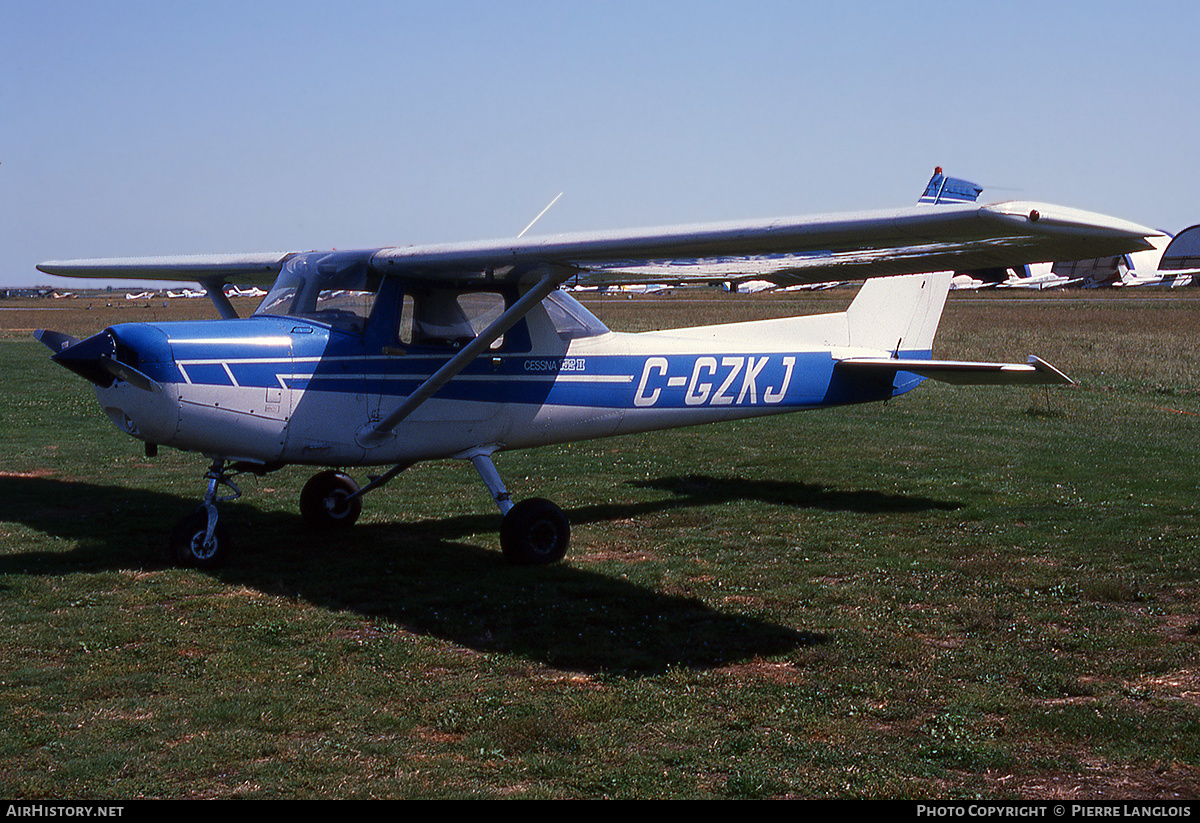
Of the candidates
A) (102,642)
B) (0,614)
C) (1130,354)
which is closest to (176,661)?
(102,642)

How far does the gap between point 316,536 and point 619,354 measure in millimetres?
3304

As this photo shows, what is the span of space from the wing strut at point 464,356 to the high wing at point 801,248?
0.10 metres

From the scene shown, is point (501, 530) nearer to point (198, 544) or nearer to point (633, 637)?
point (633, 637)

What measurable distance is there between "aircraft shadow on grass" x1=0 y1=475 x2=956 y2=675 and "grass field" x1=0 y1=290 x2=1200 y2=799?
0.14 feet

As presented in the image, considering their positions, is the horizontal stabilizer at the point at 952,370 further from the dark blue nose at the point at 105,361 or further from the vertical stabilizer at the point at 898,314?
the dark blue nose at the point at 105,361

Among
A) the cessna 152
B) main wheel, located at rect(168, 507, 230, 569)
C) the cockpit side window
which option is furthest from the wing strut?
main wheel, located at rect(168, 507, 230, 569)

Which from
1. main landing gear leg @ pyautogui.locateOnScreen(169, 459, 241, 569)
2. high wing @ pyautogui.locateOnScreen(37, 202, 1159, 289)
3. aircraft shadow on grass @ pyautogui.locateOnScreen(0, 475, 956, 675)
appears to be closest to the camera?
high wing @ pyautogui.locateOnScreen(37, 202, 1159, 289)

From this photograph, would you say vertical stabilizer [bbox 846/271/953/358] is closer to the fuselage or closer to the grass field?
the fuselage

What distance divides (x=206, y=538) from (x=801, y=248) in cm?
523

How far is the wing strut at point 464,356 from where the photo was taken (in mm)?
7746

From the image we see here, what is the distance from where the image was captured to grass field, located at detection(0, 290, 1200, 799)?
4.59 metres

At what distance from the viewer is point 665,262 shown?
24.8 feet

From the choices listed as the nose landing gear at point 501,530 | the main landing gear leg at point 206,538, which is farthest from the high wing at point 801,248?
the main landing gear leg at point 206,538

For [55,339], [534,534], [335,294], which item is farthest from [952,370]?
[55,339]
